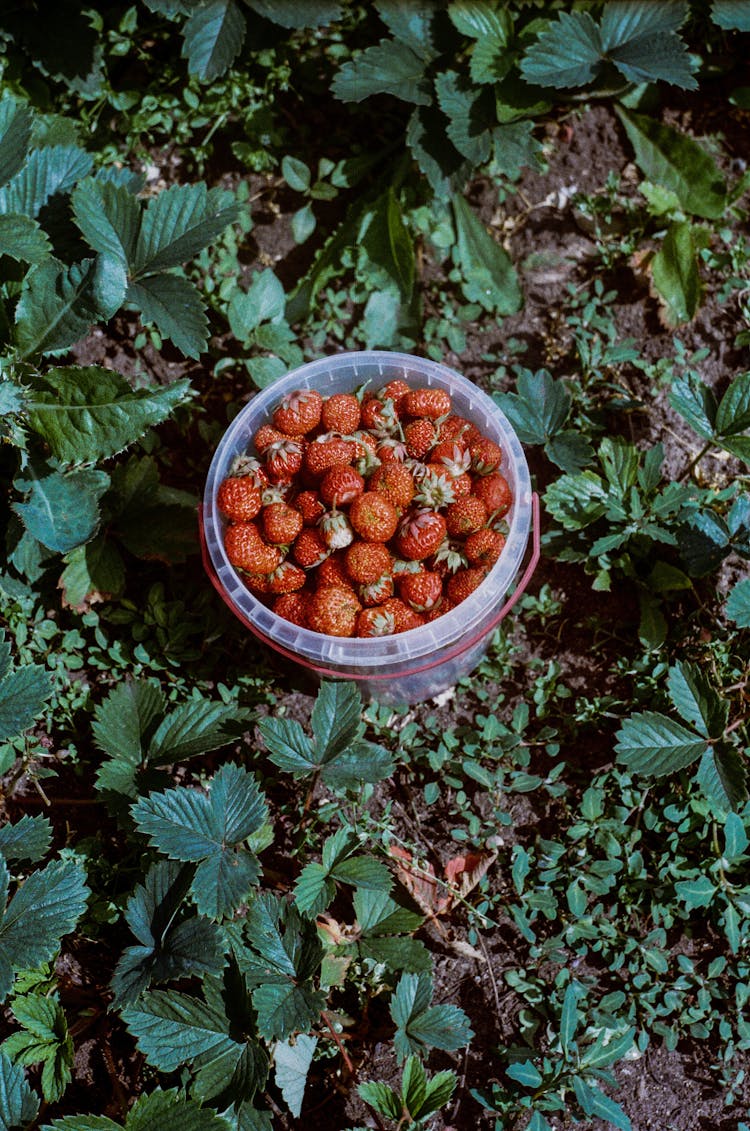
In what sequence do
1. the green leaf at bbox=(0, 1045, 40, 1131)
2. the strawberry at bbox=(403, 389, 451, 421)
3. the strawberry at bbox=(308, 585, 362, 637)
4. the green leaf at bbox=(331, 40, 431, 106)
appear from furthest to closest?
the green leaf at bbox=(331, 40, 431, 106) < the strawberry at bbox=(403, 389, 451, 421) < the strawberry at bbox=(308, 585, 362, 637) < the green leaf at bbox=(0, 1045, 40, 1131)

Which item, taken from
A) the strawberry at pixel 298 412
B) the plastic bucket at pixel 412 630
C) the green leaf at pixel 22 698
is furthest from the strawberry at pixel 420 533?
the green leaf at pixel 22 698

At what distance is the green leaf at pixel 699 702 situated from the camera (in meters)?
1.70

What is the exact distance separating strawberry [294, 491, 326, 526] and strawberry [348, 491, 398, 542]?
0.07m

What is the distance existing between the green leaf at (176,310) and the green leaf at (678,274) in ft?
3.16

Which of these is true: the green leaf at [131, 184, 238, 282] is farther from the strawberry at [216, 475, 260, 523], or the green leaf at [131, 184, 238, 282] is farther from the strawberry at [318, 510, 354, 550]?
the strawberry at [318, 510, 354, 550]

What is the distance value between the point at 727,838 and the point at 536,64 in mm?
1396

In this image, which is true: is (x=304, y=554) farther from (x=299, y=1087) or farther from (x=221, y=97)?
(x=221, y=97)

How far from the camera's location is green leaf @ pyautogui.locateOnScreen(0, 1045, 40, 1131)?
4.82 feet

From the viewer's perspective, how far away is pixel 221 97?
2199 mm

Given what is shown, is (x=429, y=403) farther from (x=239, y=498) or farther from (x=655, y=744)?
(x=655, y=744)

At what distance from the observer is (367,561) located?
5.25 feet

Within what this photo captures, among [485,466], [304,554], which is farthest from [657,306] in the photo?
[304,554]

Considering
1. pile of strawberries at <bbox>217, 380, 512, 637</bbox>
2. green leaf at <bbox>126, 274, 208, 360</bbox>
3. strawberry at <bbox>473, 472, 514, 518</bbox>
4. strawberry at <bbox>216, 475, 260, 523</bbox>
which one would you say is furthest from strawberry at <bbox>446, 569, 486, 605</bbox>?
green leaf at <bbox>126, 274, 208, 360</bbox>

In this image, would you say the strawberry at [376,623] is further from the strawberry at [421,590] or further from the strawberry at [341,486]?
the strawberry at [341,486]
